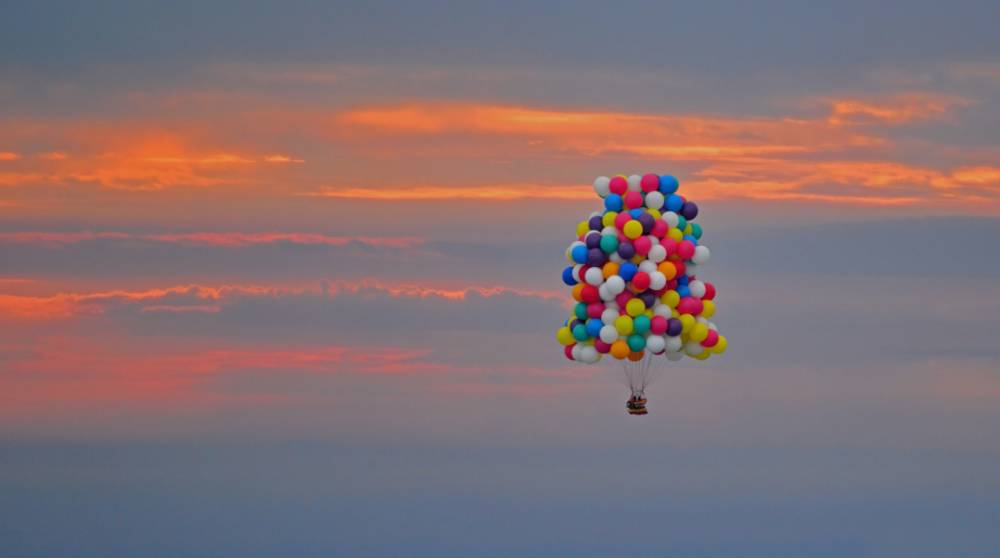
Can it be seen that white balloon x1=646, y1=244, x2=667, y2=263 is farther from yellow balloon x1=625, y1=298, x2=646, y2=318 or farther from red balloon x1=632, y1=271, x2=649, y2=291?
yellow balloon x1=625, y1=298, x2=646, y2=318

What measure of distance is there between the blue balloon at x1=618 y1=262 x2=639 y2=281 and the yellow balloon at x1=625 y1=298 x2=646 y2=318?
0.65 metres

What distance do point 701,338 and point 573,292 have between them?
3591mm

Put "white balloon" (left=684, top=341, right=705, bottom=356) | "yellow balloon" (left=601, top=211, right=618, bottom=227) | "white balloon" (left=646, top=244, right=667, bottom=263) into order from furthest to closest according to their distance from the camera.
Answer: "white balloon" (left=684, top=341, right=705, bottom=356)
"yellow balloon" (left=601, top=211, right=618, bottom=227)
"white balloon" (left=646, top=244, right=667, bottom=263)

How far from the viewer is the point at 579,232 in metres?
93.2

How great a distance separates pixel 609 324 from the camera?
302ft

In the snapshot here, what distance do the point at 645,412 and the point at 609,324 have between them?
12.0 ft

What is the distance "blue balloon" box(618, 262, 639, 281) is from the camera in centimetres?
9156

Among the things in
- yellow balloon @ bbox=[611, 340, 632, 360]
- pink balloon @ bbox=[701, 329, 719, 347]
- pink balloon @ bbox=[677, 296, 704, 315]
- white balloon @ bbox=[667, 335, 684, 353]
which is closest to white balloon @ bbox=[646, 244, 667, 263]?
pink balloon @ bbox=[677, 296, 704, 315]

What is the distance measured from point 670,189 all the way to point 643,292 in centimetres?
284

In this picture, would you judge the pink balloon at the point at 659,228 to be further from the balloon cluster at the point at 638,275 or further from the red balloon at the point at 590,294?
the red balloon at the point at 590,294

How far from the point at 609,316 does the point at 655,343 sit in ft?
4.57

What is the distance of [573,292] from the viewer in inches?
3659

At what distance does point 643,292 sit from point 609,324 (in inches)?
49.3

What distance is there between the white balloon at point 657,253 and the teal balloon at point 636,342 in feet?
6.82
